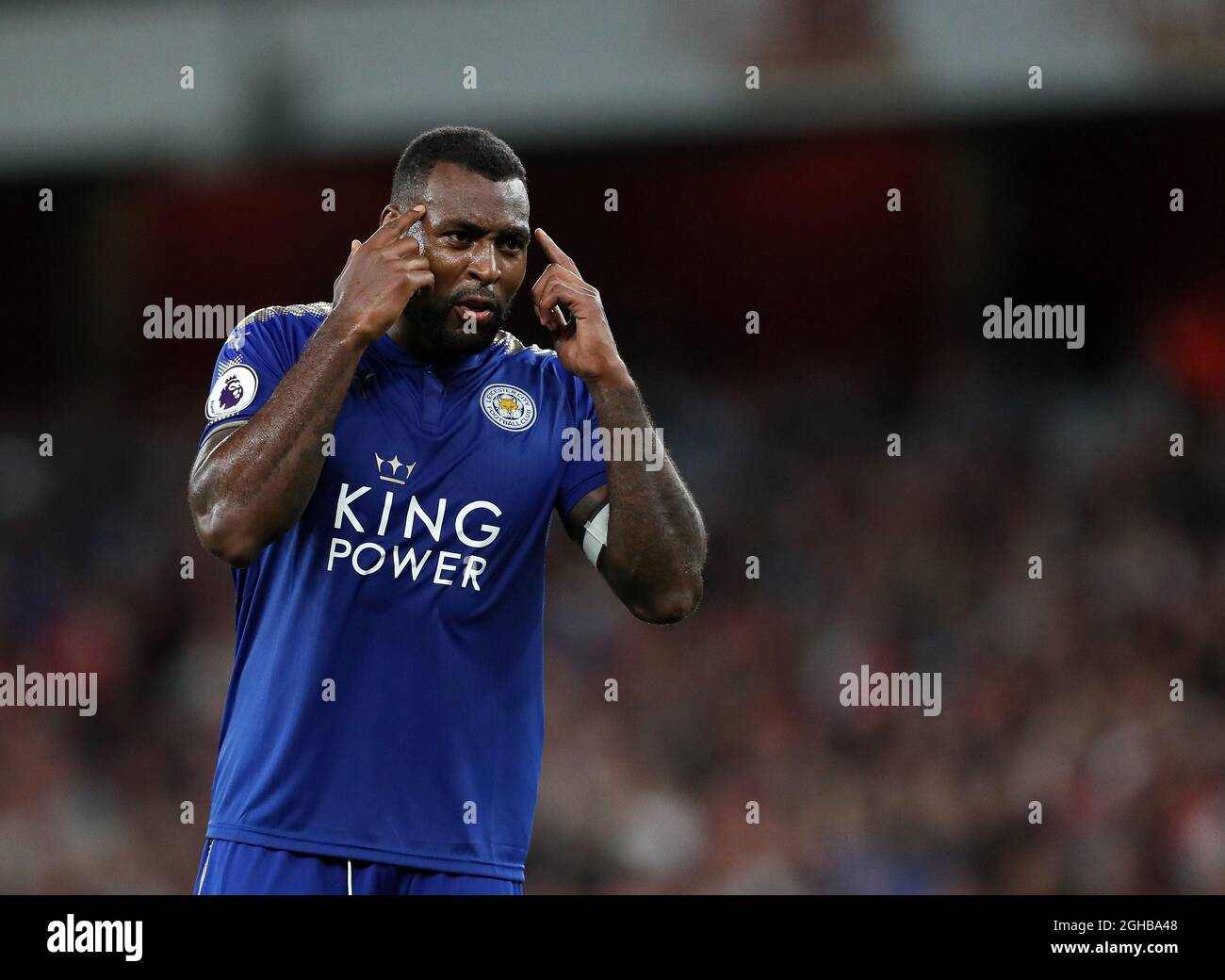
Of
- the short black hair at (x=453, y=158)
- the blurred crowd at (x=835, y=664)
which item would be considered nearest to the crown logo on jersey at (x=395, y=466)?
the short black hair at (x=453, y=158)

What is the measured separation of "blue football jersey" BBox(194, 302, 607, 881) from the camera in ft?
11.6

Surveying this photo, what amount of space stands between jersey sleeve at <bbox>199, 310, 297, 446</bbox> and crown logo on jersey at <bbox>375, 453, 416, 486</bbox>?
280 mm

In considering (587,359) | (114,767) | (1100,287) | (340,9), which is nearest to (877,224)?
(1100,287)

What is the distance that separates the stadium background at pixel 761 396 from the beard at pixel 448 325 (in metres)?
5.49

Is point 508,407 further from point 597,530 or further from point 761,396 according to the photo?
point 761,396

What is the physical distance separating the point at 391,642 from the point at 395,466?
1.28 ft

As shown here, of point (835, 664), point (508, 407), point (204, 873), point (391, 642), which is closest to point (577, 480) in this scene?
point (508, 407)

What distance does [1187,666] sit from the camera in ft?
30.9

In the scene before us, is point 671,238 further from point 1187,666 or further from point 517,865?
point 517,865

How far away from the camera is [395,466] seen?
3703 millimetres

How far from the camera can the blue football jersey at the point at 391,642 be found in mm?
3539

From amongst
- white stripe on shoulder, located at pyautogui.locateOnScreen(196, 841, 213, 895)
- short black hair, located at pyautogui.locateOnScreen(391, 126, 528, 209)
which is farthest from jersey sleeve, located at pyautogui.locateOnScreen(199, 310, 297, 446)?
white stripe on shoulder, located at pyautogui.locateOnScreen(196, 841, 213, 895)

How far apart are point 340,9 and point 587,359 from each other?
10109mm

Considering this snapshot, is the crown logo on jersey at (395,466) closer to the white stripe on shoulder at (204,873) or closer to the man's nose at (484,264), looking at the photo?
the man's nose at (484,264)
